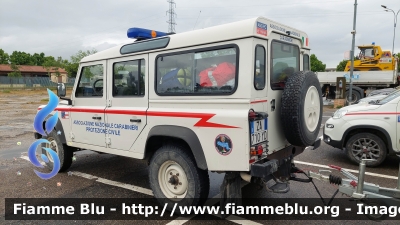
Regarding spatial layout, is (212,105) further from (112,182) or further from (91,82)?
(112,182)

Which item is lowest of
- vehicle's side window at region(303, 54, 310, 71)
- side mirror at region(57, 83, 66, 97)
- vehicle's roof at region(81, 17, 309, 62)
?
side mirror at region(57, 83, 66, 97)

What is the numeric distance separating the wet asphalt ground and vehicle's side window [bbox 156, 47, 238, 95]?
1.65 metres

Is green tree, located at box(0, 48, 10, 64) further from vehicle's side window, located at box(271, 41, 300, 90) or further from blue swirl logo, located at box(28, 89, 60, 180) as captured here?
vehicle's side window, located at box(271, 41, 300, 90)

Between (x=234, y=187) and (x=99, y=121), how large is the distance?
2456 mm

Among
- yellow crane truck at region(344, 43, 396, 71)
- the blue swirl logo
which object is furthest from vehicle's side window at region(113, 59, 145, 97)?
yellow crane truck at region(344, 43, 396, 71)

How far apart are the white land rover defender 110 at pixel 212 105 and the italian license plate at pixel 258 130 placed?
1cm

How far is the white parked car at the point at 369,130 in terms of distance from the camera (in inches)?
214

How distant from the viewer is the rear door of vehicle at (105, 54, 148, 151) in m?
4.12

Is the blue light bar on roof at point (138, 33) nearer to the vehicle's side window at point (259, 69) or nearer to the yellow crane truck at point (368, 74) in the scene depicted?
the vehicle's side window at point (259, 69)

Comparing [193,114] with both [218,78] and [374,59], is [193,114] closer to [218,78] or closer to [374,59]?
[218,78]

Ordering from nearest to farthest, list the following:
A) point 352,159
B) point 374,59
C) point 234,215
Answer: point 234,215 → point 352,159 → point 374,59

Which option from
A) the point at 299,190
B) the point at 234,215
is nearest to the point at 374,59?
the point at 299,190

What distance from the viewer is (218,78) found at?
134 inches

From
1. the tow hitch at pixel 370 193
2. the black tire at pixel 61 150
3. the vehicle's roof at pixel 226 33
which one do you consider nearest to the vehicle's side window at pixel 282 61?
the vehicle's roof at pixel 226 33
